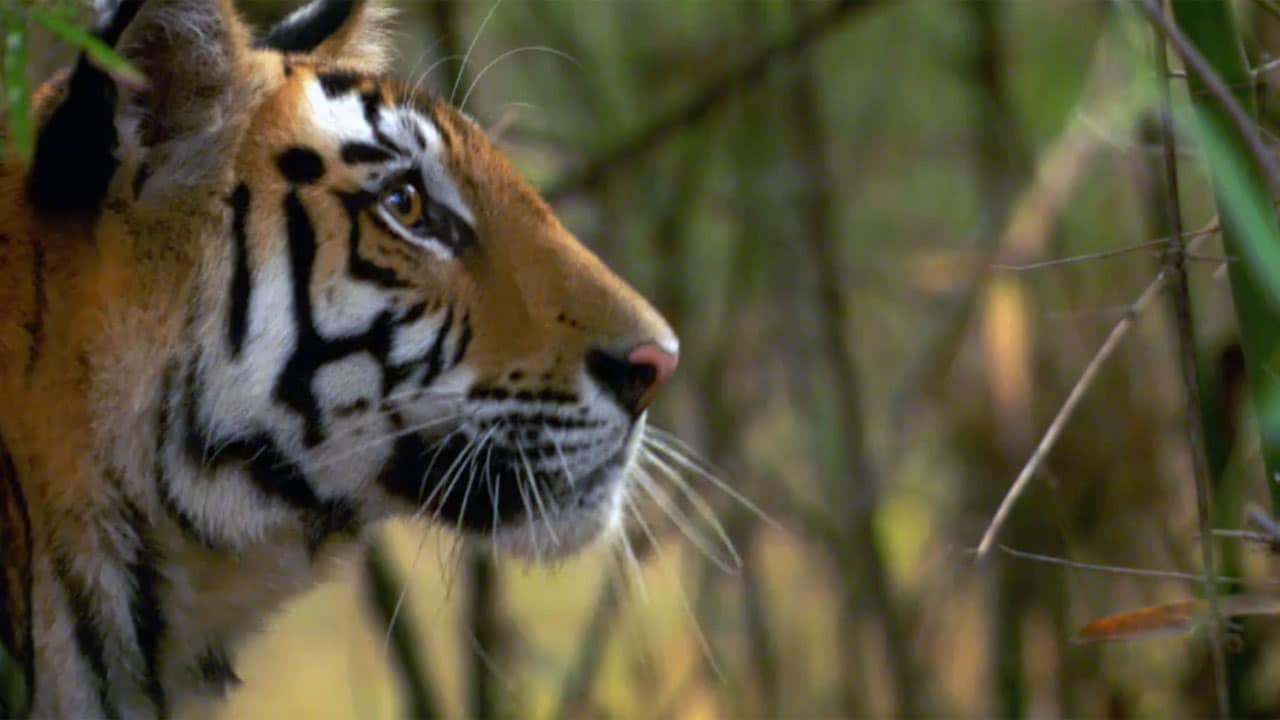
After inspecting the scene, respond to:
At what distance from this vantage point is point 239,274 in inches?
63.6

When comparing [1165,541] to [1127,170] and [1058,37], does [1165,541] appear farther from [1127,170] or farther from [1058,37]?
[1058,37]

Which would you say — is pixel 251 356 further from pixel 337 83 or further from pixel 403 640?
pixel 403 640

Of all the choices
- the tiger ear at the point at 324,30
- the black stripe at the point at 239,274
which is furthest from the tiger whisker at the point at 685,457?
the tiger ear at the point at 324,30

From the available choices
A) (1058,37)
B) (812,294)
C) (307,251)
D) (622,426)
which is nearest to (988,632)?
(812,294)

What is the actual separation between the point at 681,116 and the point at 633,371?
1.62 metres

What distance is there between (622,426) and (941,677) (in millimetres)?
2449

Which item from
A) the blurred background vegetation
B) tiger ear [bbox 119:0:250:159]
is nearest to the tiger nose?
tiger ear [bbox 119:0:250:159]

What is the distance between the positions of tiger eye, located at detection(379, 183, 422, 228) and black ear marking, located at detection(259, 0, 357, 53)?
0.36 metres

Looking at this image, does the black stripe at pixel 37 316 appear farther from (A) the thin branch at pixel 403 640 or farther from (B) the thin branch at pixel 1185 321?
(A) the thin branch at pixel 403 640

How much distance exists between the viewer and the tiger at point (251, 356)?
1.55 meters

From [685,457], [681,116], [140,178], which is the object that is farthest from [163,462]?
[681,116]

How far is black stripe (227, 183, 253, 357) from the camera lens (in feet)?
5.28

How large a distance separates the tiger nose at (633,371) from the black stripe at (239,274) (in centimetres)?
35

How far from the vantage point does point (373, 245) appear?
5.41 feet
